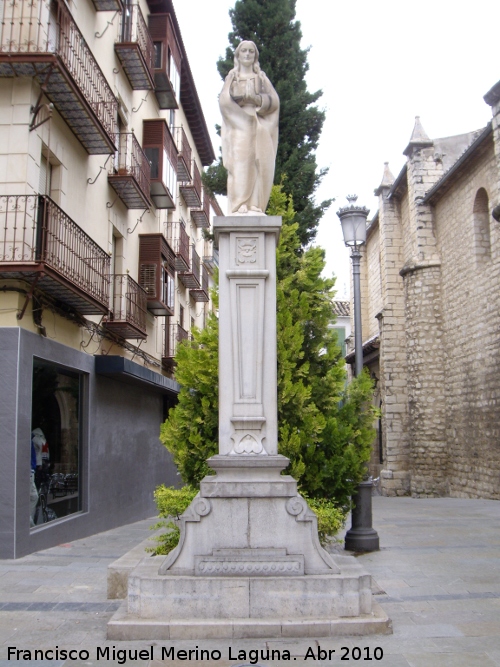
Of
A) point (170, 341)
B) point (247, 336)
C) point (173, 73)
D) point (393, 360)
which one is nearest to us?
point (247, 336)

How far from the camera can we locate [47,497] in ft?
34.3

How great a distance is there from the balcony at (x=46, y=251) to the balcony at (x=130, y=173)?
2.94m

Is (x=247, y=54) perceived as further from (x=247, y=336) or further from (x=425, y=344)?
(x=425, y=344)

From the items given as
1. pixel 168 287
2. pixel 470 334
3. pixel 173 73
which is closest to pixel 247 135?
pixel 168 287

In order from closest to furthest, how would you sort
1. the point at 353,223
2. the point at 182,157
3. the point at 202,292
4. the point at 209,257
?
the point at 353,223, the point at 182,157, the point at 202,292, the point at 209,257

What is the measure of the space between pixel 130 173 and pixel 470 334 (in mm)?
10615

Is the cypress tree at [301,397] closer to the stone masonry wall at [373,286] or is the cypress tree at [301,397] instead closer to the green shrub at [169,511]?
the green shrub at [169,511]

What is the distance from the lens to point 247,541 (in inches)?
217

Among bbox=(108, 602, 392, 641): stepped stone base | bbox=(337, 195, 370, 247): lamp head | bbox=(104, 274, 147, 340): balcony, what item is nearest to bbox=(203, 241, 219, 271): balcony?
bbox=(104, 274, 147, 340): balcony

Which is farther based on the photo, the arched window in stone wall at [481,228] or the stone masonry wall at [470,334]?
the arched window in stone wall at [481,228]

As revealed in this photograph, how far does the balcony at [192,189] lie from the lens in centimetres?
2297

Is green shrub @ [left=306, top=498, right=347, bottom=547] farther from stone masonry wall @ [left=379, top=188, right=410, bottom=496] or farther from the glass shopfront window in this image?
stone masonry wall @ [left=379, top=188, right=410, bottom=496]

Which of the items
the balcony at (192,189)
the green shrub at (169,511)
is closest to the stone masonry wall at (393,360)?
the balcony at (192,189)

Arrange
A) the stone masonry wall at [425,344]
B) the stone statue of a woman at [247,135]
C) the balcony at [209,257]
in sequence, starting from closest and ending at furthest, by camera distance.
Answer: the stone statue of a woman at [247,135] → the stone masonry wall at [425,344] → the balcony at [209,257]
